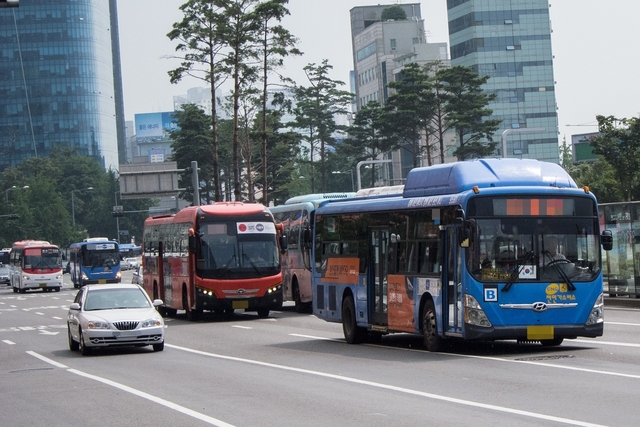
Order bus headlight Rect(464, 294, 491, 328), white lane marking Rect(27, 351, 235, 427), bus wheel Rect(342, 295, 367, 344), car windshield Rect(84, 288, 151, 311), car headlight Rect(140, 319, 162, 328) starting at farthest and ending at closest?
1. car windshield Rect(84, 288, 151, 311)
2. bus wheel Rect(342, 295, 367, 344)
3. car headlight Rect(140, 319, 162, 328)
4. bus headlight Rect(464, 294, 491, 328)
5. white lane marking Rect(27, 351, 235, 427)

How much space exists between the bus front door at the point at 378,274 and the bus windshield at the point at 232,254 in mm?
11020

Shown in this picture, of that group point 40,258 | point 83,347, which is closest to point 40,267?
point 40,258

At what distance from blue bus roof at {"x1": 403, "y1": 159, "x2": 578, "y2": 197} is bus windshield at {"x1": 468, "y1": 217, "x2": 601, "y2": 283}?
84cm

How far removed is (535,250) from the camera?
18.0m

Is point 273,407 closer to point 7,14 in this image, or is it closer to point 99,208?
point 99,208

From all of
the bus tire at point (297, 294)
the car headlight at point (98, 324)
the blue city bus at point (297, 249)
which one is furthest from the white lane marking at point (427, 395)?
the bus tire at point (297, 294)

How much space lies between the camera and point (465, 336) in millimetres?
17797

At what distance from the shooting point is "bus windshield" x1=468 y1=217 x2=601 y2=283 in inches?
704

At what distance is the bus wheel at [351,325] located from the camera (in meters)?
22.3

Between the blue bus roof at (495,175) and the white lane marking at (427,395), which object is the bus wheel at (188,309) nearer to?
the white lane marking at (427,395)

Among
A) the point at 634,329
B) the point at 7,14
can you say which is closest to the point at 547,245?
the point at 634,329

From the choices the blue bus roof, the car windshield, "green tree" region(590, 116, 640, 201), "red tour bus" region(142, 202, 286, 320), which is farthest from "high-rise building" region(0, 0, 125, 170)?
the blue bus roof

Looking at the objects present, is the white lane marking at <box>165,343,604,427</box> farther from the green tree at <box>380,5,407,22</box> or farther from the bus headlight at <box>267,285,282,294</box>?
the green tree at <box>380,5,407,22</box>

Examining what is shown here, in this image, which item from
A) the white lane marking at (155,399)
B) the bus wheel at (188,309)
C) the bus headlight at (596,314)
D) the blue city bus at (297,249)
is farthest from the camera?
the blue city bus at (297,249)
